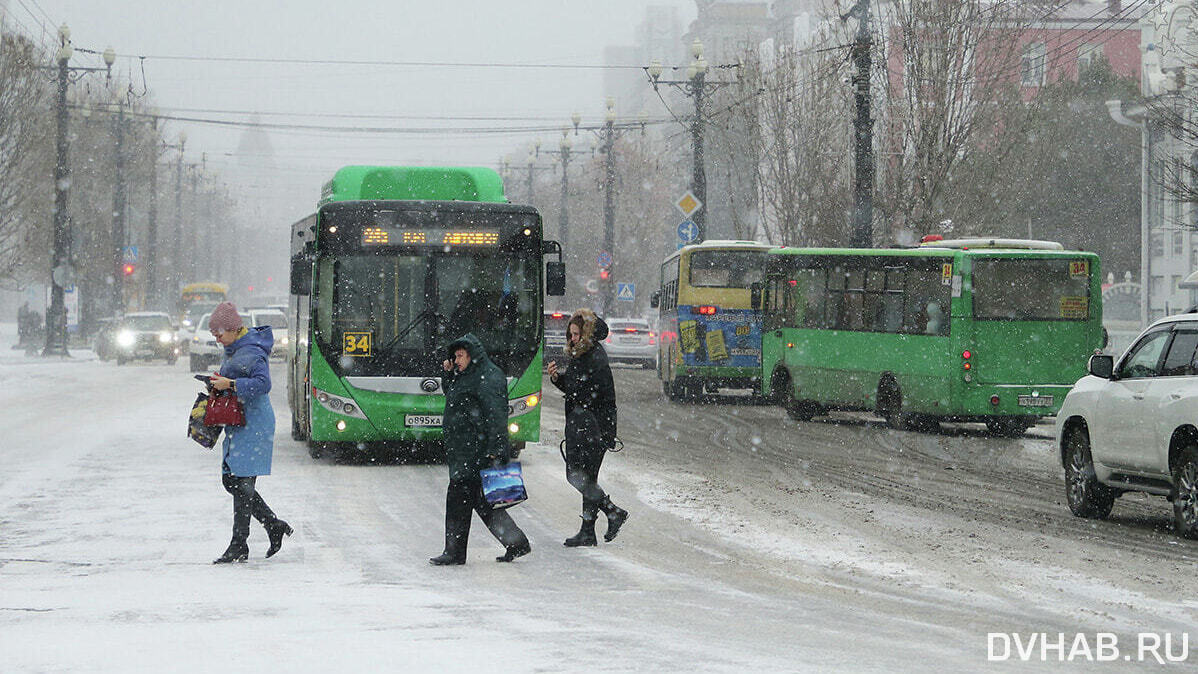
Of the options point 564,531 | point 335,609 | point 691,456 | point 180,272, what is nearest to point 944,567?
point 564,531

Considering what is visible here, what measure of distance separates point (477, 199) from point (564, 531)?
8140mm

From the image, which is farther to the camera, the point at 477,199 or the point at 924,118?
the point at 924,118

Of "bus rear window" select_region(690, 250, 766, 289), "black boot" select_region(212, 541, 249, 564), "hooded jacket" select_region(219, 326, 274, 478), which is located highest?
"bus rear window" select_region(690, 250, 766, 289)

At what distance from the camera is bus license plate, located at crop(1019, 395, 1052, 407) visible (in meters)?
25.3

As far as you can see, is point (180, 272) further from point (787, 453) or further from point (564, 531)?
point (564, 531)

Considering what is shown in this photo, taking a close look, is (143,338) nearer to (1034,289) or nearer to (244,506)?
(1034,289)

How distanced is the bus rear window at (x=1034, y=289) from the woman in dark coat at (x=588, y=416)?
539 inches

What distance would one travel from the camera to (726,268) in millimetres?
34844

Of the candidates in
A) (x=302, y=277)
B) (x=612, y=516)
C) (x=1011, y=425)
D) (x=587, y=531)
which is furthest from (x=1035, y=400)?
(x=587, y=531)

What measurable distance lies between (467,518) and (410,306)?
25.9 ft

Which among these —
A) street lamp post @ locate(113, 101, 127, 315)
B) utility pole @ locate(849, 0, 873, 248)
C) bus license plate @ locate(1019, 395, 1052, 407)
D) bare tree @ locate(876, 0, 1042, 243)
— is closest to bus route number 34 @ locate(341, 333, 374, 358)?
bus license plate @ locate(1019, 395, 1052, 407)

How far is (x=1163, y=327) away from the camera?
14500 mm

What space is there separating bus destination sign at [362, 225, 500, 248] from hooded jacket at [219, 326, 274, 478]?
782 centimetres

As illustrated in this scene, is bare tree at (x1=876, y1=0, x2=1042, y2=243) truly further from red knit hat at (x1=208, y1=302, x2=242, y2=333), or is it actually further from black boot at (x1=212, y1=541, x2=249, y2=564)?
black boot at (x1=212, y1=541, x2=249, y2=564)
